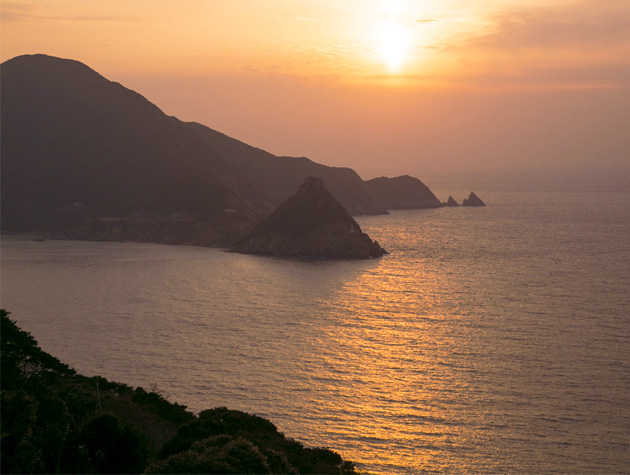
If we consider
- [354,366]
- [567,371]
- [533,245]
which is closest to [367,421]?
[354,366]

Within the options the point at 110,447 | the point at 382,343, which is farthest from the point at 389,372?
the point at 110,447

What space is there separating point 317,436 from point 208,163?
6148 inches

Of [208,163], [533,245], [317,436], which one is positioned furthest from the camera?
[208,163]

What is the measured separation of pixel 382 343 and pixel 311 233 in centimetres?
6265

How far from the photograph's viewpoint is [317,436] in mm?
37375

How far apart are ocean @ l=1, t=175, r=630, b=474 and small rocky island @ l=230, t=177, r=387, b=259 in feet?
21.0

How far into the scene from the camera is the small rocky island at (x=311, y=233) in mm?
112250

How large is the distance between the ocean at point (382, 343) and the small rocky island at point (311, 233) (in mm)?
6390

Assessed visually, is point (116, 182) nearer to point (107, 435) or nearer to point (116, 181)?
point (116, 181)

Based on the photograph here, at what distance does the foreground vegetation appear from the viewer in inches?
876

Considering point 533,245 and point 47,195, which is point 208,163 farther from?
point 533,245

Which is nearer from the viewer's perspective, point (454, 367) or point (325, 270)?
point (454, 367)

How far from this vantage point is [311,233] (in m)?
118

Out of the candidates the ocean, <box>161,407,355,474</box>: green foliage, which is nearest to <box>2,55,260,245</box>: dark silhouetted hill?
the ocean
